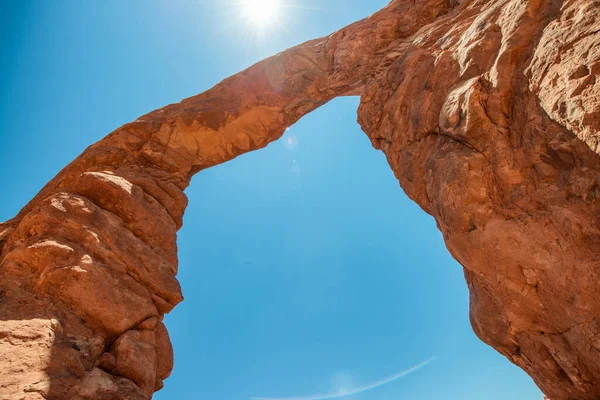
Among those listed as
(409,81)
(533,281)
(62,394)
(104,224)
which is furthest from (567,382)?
(104,224)

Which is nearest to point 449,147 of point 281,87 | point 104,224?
point 104,224

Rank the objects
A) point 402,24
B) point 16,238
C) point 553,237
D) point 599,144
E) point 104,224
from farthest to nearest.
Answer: point 402,24, point 104,224, point 16,238, point 553,237, point 599,144

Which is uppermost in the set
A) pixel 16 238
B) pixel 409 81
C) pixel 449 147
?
pixel 409 81

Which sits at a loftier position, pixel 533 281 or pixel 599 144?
pixel 599 144

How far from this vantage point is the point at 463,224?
7.11 m

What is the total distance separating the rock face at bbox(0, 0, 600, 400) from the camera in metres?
5.44

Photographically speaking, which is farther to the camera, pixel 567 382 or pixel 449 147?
pixel 449 147

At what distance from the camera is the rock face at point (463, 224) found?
544 centimetres

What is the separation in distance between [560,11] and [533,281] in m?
5.39

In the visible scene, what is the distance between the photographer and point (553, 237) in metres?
5.63

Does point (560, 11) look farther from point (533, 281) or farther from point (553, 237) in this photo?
point (533, 281)

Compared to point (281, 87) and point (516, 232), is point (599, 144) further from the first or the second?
point (281, 87)

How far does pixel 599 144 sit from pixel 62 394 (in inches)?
427

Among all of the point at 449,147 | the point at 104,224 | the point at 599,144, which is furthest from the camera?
the point at 104,224
